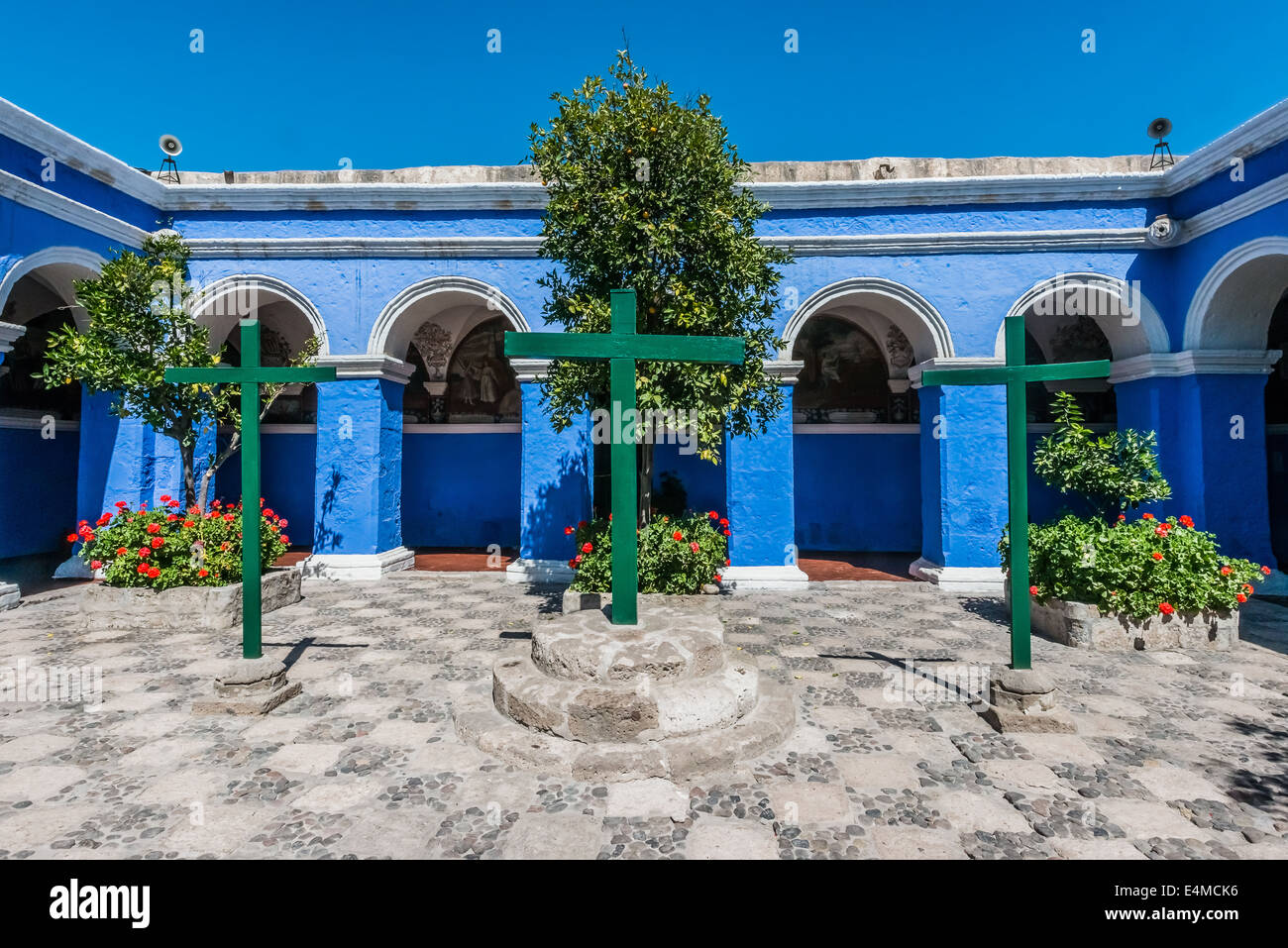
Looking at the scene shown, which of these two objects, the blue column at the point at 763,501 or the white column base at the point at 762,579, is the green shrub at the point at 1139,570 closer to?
the white column base at the point at 762,579

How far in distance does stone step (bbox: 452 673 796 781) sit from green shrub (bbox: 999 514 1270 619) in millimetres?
3537

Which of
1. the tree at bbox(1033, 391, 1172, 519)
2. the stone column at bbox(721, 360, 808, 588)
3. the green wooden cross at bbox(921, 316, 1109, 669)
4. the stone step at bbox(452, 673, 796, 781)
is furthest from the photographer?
the stone column at bbox(721, 360, 808, 588)

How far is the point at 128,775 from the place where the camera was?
312 centimetres

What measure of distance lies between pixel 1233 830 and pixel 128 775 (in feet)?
16.5

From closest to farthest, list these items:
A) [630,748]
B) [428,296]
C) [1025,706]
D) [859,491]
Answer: [630,748], [1025,706], [428,296], [859,491]

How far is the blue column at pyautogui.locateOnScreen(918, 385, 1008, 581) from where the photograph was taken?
316 inches

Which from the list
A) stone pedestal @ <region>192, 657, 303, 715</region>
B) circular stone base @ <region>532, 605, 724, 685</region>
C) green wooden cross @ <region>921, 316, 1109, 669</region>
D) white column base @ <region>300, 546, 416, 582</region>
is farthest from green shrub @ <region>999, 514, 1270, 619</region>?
white column base @ <region>300, 546, 416, 582</region>

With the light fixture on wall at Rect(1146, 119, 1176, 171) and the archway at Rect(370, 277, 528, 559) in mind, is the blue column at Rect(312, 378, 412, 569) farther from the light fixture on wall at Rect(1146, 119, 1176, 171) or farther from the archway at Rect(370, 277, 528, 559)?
the light fixture on wall at Rect(1146, 119, 1176, 171)

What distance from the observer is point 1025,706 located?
12.1 feet

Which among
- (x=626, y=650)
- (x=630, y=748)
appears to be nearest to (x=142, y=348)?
(x=626, y=650)

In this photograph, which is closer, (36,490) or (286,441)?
(36,490)

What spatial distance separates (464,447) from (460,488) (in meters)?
0.78

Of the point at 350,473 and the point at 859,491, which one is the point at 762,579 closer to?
the point at 859,491

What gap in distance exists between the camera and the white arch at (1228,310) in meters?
7.39
